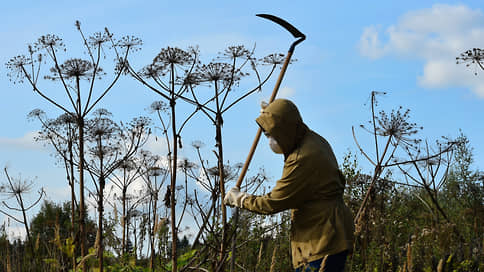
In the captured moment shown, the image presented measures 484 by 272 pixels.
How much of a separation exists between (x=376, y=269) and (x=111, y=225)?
10.6 feet

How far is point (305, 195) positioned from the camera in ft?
17.5

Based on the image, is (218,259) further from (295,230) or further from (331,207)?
(331,207)

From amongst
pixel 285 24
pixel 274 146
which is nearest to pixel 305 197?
pixel 274 146

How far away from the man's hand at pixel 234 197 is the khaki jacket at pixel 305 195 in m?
0.04

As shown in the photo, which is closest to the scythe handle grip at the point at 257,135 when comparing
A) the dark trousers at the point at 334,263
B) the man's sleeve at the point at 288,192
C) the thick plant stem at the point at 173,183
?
the man's sleeve at the point at 288,192

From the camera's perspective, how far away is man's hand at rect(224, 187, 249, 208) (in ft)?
18.0

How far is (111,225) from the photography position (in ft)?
23.0

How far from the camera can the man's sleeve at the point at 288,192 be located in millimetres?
5301

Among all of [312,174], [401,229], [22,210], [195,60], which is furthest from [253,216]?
[401,229]

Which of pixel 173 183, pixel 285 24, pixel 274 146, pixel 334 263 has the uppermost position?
pixel 285 24

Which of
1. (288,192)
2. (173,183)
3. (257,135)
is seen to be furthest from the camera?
(257,135)

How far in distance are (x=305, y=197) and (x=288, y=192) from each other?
0.18m

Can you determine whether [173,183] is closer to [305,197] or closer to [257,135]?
[257,135]

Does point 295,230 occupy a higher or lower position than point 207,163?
lower
